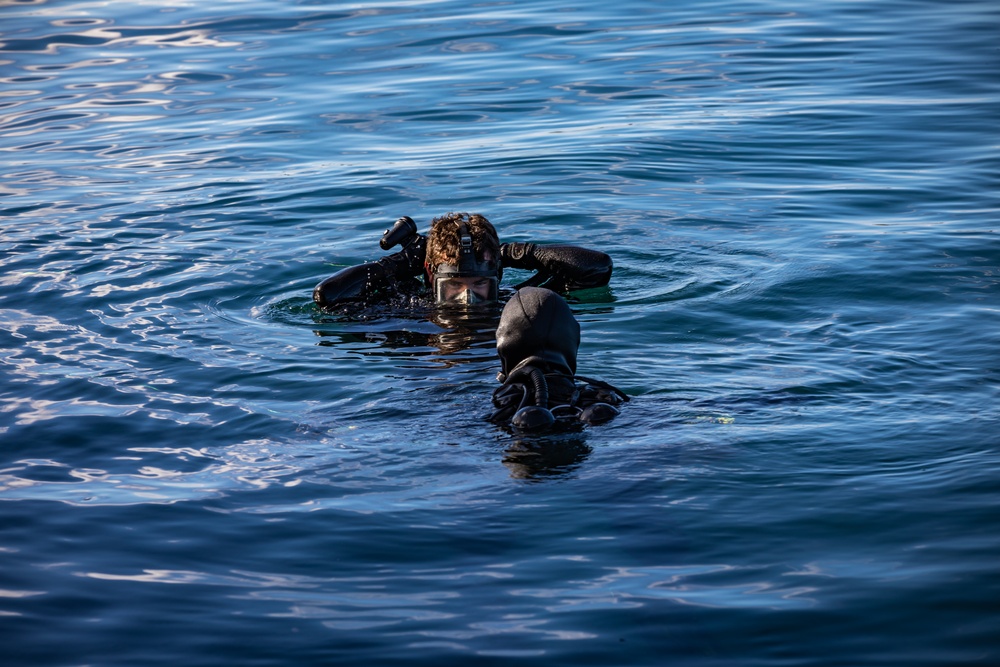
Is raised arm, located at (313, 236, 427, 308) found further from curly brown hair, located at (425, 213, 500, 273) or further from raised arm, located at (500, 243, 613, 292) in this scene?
raised arm, located at (500, 243, 613, 292)

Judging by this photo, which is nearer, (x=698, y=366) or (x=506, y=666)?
(x=506, y=666)

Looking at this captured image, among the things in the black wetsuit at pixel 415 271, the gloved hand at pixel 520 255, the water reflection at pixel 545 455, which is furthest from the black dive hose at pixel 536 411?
the gloved hand at pixel 520 255

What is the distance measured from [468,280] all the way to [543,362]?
192 cm

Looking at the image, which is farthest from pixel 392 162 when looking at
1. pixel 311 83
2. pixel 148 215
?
pixel 311 83

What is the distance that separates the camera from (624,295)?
341 inches

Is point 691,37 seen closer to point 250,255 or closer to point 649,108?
point 649,108

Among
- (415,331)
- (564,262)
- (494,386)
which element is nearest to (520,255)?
(564,262)

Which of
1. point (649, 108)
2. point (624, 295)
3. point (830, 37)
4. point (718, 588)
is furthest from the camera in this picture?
point (830, 37)

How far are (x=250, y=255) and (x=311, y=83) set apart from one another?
7.92 meters

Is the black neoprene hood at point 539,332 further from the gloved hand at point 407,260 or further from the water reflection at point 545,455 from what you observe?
the gloved hand at point 407,260

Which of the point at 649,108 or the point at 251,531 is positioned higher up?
the point at 649,108

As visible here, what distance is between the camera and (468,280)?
7719 mm

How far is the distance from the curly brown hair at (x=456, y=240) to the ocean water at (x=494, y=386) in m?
0.48

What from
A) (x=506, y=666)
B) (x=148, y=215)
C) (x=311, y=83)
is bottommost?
(x=506, y=666)
